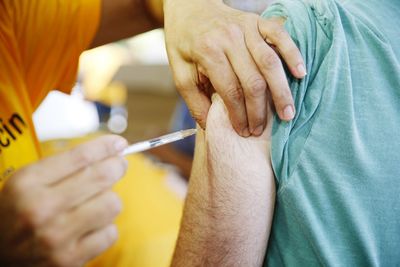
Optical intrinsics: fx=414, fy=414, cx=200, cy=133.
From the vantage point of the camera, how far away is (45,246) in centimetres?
58

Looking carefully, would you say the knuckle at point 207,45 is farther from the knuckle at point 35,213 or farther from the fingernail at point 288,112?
the knuckle at point 35,213

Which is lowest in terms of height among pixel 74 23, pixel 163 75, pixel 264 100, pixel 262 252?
pixel 163 75

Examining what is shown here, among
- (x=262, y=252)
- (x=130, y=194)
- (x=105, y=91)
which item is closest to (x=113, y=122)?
(x=105, y=91)

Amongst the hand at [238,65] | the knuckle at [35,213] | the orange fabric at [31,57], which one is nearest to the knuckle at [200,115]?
the hand at [238,65]

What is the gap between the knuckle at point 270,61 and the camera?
2.23 ft

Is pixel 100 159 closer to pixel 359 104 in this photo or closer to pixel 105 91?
pixel 359 104

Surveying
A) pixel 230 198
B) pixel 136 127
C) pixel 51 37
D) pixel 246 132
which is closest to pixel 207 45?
pixel 246 132

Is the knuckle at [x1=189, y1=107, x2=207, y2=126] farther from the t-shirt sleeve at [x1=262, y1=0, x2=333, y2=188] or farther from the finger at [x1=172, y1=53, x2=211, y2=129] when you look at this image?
the t-shirt sleeve at [x1=262, y1=0, x2=333, y2=188]

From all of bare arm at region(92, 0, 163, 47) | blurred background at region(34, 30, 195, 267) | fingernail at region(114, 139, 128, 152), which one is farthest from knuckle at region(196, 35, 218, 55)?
blurred background at region(34, 30, 195, 267)

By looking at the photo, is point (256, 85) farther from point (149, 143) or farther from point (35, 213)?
point (35, 213)

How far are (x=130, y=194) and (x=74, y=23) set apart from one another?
102cm

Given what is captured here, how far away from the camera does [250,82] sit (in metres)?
0.69

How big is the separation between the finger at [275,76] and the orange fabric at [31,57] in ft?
2.27

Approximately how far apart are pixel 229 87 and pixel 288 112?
11 centimetres
